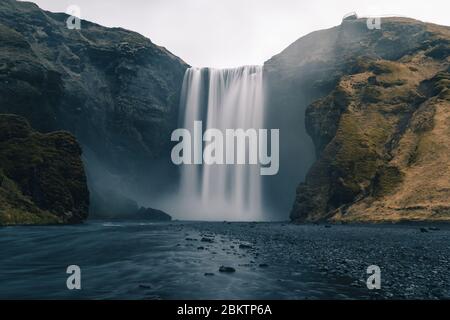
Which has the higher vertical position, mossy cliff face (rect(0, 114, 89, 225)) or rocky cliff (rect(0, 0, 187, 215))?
rocky cliff (rect(0, 0, 187, 215))

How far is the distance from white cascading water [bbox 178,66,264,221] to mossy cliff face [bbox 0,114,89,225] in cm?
7105

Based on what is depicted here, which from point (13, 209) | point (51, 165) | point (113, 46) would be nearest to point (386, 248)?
point (13, 209)

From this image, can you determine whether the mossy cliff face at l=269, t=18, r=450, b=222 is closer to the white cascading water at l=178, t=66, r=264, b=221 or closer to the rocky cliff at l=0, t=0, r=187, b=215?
the white cascading water at l=178, t=66, r=264, b=221

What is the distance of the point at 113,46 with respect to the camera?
16062 centimetres

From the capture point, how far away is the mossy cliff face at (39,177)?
248 ft

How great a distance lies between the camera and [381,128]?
119 metres

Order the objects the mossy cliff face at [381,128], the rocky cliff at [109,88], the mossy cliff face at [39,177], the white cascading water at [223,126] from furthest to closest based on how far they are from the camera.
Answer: the white cascading water at [223,126] → the rocky cliff at [109,88] → the mossy cliff face at [381,128] → the mossy cliff face at [39,177]

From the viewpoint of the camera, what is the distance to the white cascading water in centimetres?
15500

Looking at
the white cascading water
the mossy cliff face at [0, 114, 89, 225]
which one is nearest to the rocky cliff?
the white cascading water

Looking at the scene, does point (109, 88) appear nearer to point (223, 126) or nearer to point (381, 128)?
point (223, 126)

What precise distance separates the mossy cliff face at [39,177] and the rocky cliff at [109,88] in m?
41.9

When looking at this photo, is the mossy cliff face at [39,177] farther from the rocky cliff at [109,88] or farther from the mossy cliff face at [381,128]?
the mossy cliff face at [381,128]

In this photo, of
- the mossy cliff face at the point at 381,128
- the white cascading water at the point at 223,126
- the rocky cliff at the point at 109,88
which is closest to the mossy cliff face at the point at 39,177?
the rocky cliff at the point at 109,88

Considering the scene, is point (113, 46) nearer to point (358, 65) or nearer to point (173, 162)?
point (173, 162)
